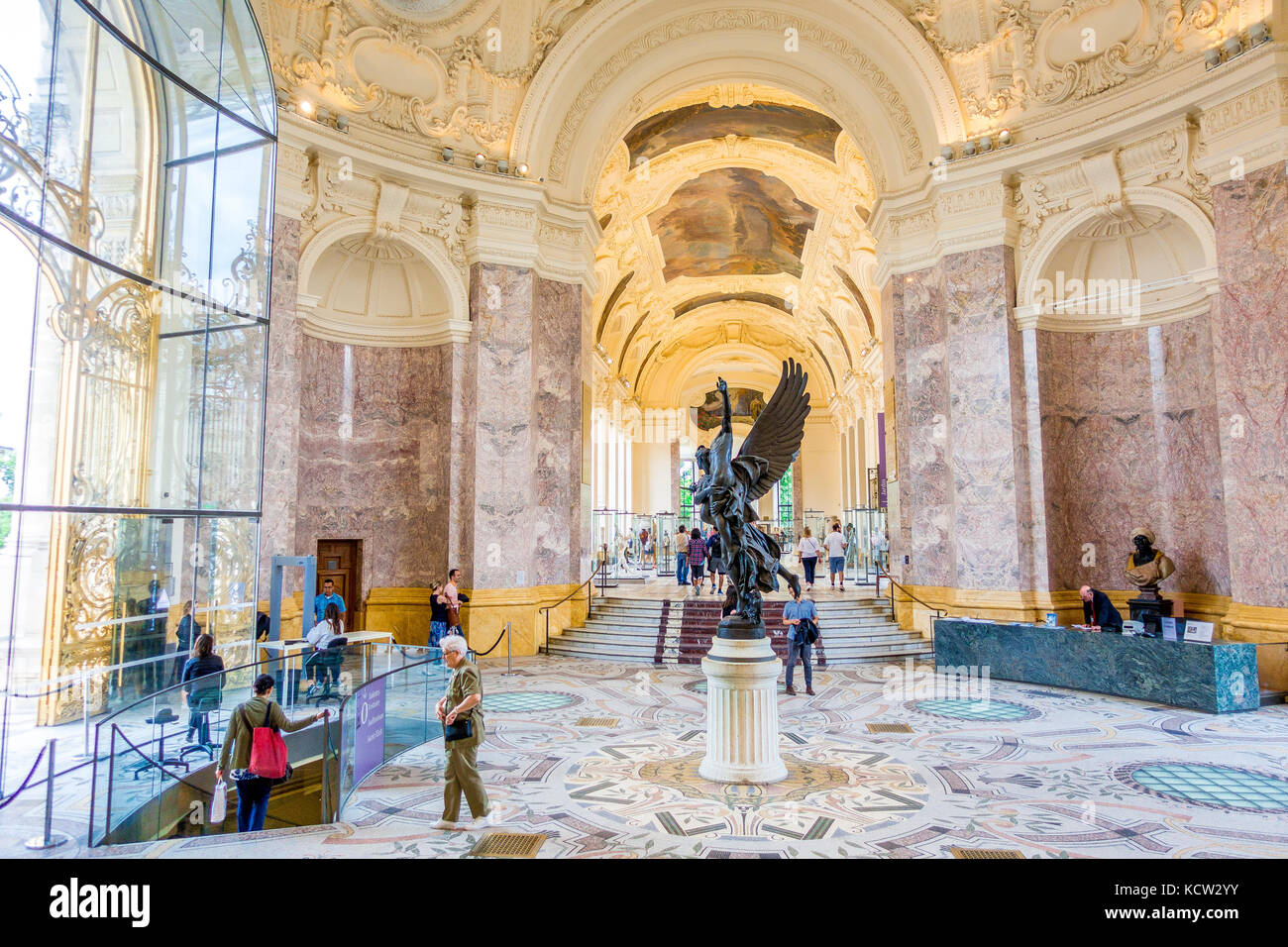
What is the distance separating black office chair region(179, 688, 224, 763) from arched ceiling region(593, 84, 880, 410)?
47.0ft

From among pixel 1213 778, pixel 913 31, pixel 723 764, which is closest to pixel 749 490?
pixel 723 764

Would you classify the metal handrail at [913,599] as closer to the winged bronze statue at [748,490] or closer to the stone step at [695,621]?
the stone step at [695,621]

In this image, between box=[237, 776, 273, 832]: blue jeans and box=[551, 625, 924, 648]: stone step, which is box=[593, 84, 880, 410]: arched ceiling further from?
box=[237, 776, 273, 832]: blue jeans

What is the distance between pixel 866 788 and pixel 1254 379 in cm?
880

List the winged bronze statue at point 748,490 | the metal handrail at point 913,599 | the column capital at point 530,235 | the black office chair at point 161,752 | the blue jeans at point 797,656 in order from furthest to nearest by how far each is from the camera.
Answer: the column capital at point 530,235
the metal handrail at point 913,599
the blue jeans at point 797,656
the winged bronze statue at point 748,490
the black office chair at point 161,752

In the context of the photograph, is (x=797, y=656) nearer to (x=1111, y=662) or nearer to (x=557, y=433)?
(x=1111, y=662)

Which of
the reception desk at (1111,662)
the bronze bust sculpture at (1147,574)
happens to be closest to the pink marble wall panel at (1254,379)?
the bronze bust sculpture at (1147,574)

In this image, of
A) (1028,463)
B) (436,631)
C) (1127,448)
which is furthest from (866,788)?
(1127,448)

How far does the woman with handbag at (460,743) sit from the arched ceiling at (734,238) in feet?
47.3

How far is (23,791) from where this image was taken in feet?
20.0

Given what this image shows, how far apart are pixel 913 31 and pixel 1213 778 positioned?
13.2 meters

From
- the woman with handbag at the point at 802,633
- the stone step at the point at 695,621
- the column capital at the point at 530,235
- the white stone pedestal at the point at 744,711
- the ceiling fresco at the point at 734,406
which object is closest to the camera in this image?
the white stone pedestal at the point at 744,711

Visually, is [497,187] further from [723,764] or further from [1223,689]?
[1223,689]

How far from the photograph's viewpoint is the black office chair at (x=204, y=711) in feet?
21.6
